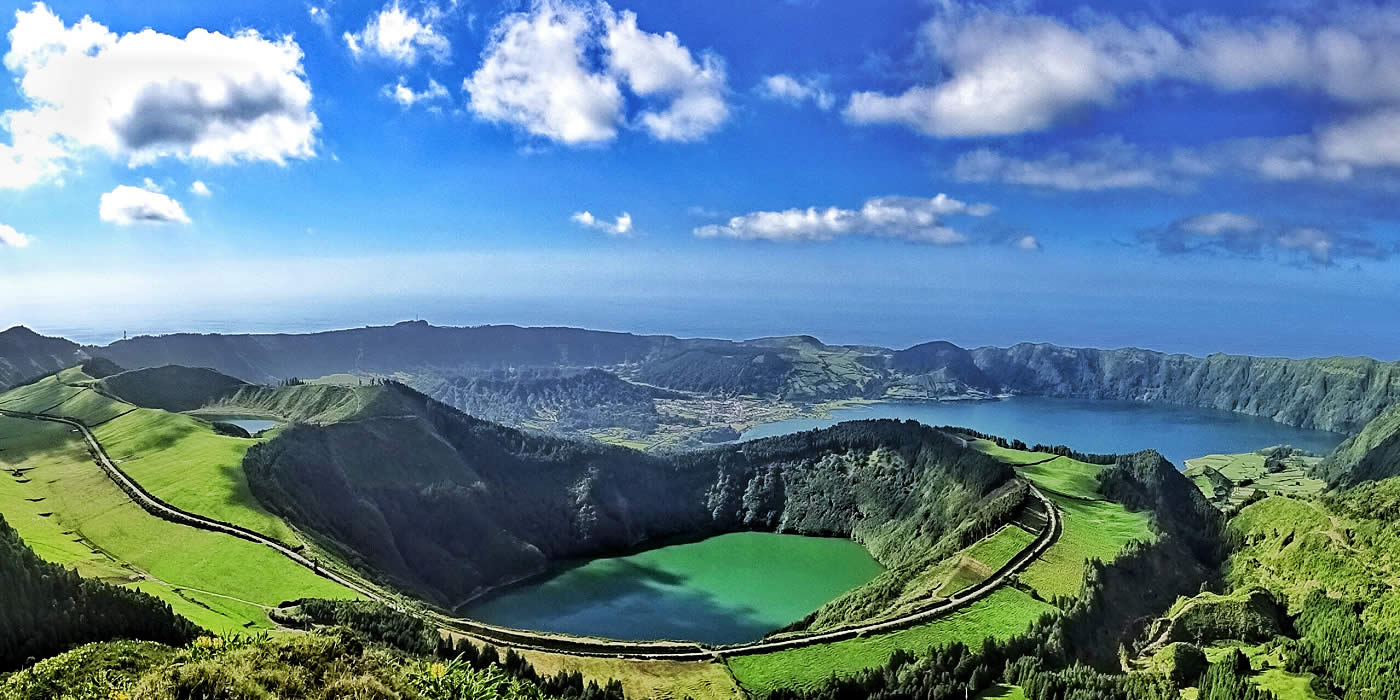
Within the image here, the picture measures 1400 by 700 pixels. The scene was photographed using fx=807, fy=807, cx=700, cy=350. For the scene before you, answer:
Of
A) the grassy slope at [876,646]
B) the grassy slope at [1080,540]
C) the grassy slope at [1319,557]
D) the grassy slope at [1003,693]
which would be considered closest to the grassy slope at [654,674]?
the grassy slope at [876,646]

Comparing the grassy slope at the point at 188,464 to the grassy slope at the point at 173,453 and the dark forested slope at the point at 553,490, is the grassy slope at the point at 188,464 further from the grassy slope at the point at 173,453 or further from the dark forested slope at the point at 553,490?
the dark forested slope at the point at 553,490

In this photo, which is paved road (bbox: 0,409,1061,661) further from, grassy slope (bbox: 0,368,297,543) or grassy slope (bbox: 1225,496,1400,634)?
grassy slope (bbox: 1225,496,1400,634)

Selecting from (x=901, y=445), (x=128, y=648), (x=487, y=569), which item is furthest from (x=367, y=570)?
(x=901, y=445)

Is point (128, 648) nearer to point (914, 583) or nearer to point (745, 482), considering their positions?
point (914, 583)

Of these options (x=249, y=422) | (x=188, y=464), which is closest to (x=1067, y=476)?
(x=188, y=464)

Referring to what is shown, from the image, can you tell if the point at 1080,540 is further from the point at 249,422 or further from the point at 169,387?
the point at 169,387

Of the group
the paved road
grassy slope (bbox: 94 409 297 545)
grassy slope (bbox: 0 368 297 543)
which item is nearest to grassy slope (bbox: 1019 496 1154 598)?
the paved road
